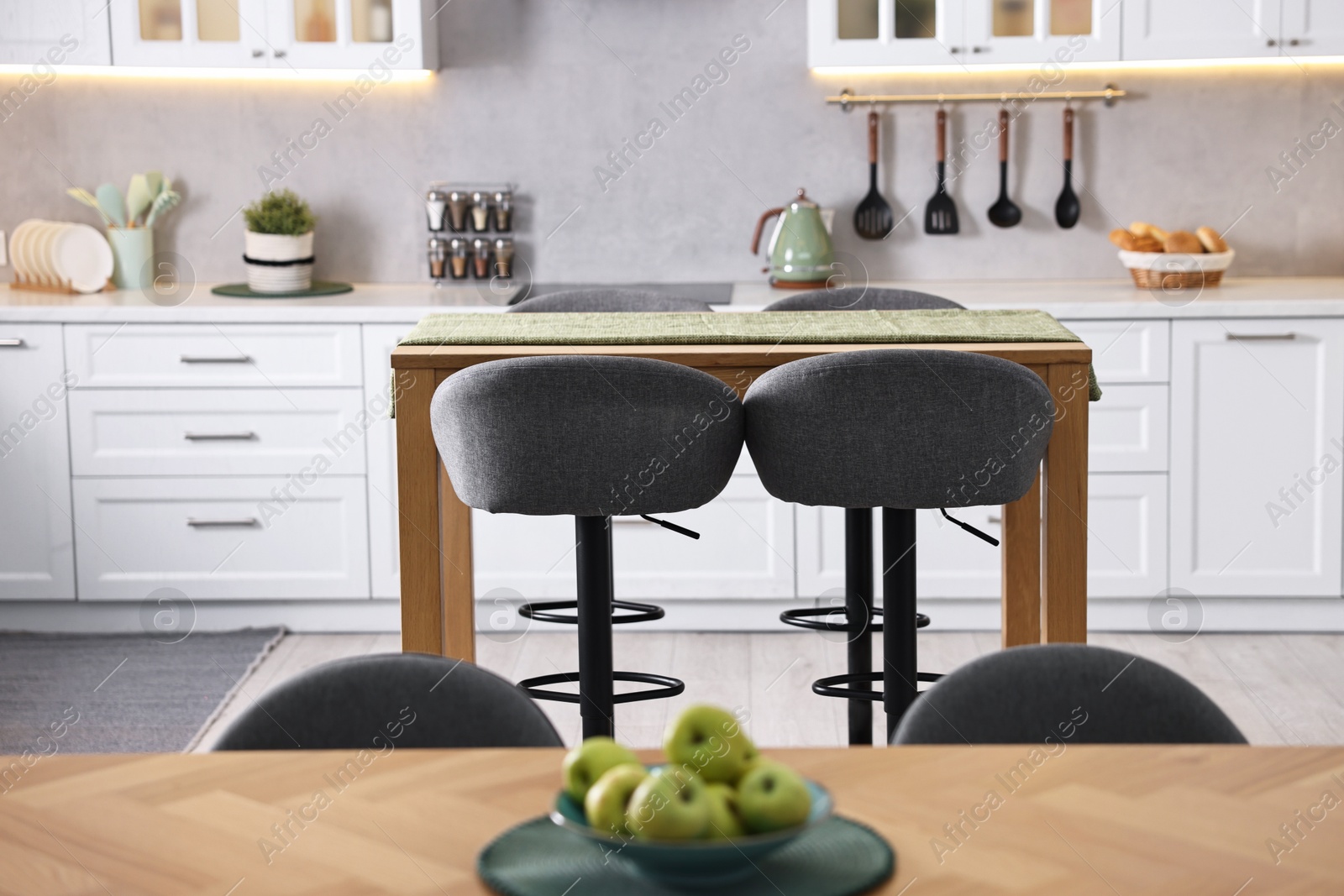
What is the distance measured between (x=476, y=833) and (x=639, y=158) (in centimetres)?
310

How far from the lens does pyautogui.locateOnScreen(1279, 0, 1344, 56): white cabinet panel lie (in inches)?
140

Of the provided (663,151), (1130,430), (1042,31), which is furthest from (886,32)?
(1130,430)

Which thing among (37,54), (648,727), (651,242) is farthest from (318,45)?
(648,727)

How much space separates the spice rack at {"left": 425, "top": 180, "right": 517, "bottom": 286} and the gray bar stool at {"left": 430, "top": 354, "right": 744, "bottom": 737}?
6.52ft

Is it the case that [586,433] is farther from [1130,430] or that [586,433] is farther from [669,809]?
[1130,430]

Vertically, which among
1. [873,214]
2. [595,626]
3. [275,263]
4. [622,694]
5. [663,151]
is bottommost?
[622,694]

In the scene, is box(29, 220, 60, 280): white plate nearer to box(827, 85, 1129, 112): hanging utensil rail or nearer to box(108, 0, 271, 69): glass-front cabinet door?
box(108, 0, 271, 69): glass-front cabinet door

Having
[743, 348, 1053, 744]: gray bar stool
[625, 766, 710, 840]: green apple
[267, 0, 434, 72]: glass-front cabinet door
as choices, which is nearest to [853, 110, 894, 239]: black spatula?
[267, 0, 434, 72]: glass-front cabinet door

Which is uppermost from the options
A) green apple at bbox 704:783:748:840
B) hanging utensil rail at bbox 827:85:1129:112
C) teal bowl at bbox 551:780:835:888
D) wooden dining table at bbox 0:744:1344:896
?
hanging utensil rail at bbox 827:85:1129:112

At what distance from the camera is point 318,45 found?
145 inches

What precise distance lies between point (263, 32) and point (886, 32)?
1.59 meters

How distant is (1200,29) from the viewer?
3.58m

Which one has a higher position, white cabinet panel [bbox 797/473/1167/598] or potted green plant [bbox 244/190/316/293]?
potted green plant [bbox 244/190/316/293]

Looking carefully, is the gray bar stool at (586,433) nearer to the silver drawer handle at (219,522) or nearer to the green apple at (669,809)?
the green apple at (669,809)
